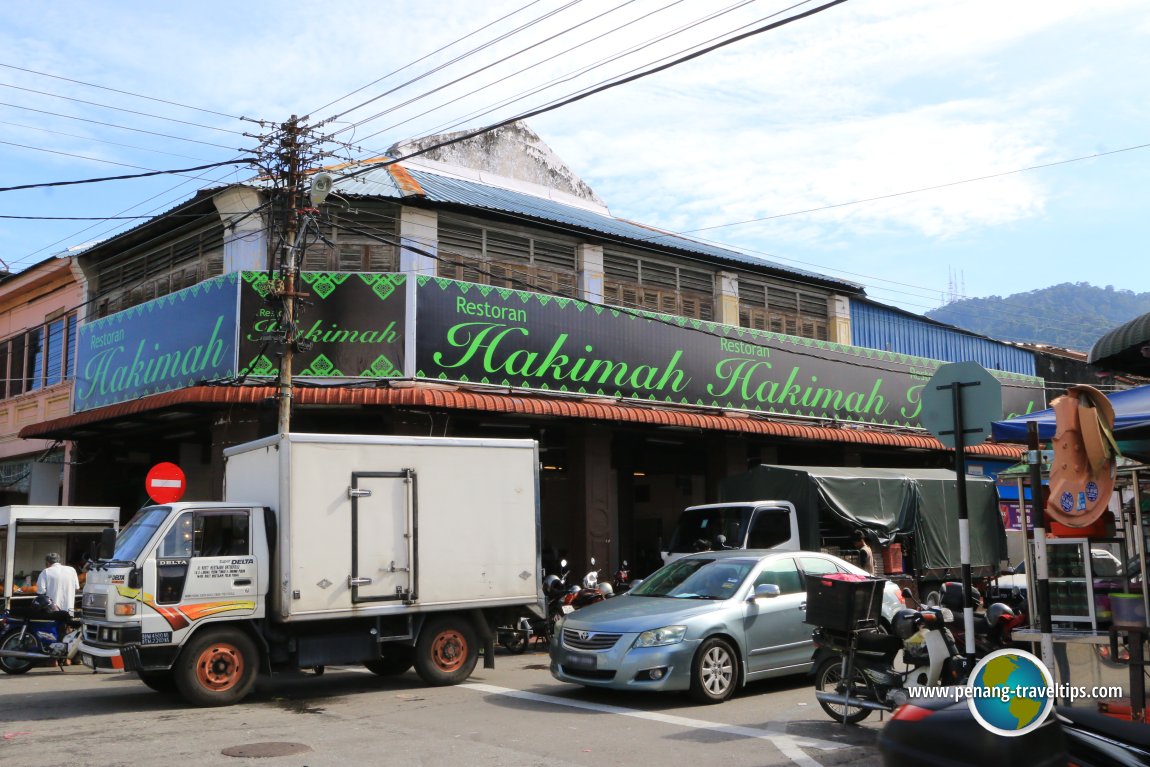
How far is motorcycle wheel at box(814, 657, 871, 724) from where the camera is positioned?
902cm

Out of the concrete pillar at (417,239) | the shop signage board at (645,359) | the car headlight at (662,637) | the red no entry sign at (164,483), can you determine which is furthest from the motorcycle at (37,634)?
the car headlight at (662,637)

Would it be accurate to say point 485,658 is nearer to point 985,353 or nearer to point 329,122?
point 329,122

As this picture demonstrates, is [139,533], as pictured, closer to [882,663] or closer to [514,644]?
[514,644]

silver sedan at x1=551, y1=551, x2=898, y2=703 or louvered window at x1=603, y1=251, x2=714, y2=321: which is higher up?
louvered window at x1=603, y1=251, x2=714, y2=321

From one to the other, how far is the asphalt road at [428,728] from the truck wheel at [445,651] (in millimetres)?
232

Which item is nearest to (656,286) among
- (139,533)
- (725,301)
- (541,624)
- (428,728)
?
(725,301)

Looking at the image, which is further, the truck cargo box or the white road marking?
the truck cargo box

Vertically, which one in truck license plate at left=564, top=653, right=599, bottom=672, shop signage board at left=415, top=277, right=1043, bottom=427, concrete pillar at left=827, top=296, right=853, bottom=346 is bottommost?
truck license plate at left=564, top=653, right=599, bottom=672

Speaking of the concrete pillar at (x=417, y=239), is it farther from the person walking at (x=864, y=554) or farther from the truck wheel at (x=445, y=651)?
the person walking at (x=864, y=554)

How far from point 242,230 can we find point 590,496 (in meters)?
8.00

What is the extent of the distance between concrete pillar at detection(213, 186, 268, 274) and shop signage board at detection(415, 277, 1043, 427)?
3077 mm

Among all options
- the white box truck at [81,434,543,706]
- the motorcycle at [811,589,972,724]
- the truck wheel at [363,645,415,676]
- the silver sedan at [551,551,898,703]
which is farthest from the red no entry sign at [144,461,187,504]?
the motorcycle at [811,589,972,724]

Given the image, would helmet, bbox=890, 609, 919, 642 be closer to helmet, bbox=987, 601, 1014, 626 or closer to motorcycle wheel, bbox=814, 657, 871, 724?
motorcycle wheel, bbox=814, 657, 871, 724

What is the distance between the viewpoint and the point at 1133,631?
21.9ft
